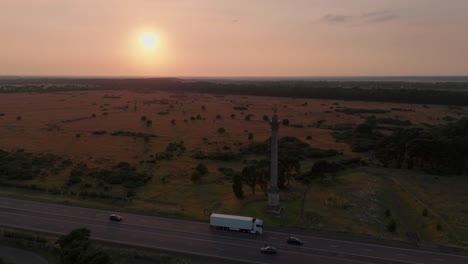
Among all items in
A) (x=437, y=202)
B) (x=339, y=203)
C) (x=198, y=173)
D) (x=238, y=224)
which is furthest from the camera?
(x=198, y=173)

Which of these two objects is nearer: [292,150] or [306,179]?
[306,179]

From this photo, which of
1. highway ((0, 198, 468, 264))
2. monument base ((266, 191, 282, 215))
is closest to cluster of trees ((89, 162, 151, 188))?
highway ((0, 198, 468, 264))

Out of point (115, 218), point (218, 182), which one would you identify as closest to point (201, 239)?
point (115, 218)

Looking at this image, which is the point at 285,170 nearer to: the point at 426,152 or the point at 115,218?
the point at 115,218

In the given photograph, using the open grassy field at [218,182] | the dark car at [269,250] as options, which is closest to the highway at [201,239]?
the dark car at [269,250]

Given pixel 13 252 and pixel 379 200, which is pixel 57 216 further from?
pixel 379 200

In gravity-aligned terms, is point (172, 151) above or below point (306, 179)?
above

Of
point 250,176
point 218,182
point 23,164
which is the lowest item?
point 218,182
